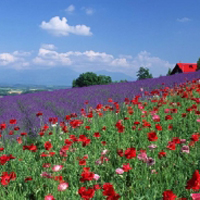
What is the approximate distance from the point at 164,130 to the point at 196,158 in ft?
4.48

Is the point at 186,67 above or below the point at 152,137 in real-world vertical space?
above

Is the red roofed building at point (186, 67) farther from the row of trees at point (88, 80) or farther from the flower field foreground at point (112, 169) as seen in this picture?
the flower field foreground at point (112, 169)

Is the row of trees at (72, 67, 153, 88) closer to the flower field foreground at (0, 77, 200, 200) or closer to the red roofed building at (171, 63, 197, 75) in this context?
the red roofed building at (171, 63, 197, 75)

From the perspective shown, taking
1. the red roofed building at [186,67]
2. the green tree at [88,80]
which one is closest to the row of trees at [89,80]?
the green tree at [88,80]

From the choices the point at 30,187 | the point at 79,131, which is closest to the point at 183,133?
the point at 79,131

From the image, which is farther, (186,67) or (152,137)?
(186,67)

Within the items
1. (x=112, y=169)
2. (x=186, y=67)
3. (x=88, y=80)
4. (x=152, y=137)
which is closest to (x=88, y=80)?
(x=88, y=80)

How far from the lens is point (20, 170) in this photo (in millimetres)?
3236

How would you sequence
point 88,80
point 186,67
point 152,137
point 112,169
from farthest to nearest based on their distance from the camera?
point 186,67 → point 88,80 → point 112,169 → point 152,137

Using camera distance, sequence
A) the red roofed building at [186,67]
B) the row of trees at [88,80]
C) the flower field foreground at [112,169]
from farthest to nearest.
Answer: the red roofed building at [186,67] < the row of trees at [88,80] < the flower field foreground at [112,169]

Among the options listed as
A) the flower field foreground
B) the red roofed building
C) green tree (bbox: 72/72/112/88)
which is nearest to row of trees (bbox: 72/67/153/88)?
green tree (bbox: 72/72/112/88)

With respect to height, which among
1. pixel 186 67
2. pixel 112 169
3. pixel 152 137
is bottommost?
pixel 112 169

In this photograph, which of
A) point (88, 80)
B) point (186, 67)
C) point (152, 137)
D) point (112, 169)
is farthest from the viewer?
point (186, 67)

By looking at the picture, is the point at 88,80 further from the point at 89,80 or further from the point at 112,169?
the point at 112,169
